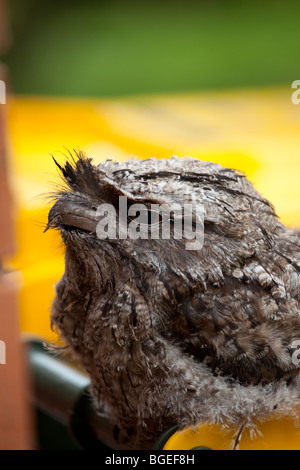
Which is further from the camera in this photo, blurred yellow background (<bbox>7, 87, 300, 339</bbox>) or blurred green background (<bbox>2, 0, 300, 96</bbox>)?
blurred green background (<bbox>2, 0, 300, 96</bbox>)

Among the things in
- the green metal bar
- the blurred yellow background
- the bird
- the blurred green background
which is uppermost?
the blurred green background

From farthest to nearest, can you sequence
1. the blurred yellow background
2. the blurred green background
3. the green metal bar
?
the blurred green background < the blurred yellow background < the green metal bar

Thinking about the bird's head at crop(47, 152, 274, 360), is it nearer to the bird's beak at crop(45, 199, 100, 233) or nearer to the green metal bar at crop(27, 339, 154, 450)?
the bird's beak at crop(45, 199, 100, 233)

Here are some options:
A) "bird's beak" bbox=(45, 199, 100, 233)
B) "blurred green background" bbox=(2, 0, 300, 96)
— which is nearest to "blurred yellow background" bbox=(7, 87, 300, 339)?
"bird's beak" bbox=(45, 199, 100, 233)

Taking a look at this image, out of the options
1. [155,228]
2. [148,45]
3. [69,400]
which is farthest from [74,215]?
[148,45]

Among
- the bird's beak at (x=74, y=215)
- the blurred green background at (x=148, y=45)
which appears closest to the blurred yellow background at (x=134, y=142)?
the bird's beak at (x=74, y=215)

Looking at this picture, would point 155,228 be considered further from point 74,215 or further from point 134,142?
point 134,142
